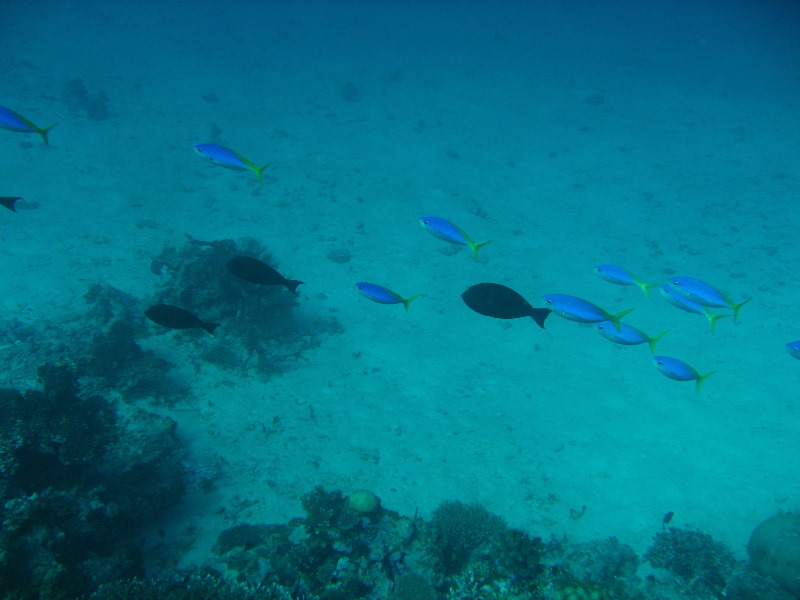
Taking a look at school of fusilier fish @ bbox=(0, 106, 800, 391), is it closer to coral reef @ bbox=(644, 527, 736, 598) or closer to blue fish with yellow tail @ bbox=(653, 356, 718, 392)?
blue fish with yellow tail @ bbox=(653, 356, 718, 392)

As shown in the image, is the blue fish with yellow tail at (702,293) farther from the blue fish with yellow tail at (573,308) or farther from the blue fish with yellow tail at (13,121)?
the blue fish with yellow tail at (13,121)

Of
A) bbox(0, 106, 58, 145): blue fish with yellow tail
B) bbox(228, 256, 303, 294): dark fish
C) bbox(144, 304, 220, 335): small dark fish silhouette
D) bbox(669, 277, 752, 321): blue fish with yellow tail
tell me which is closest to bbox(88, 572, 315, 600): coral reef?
bbox(144, 304, 220, 335): small dark fish silhouette

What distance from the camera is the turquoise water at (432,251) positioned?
25.4ft

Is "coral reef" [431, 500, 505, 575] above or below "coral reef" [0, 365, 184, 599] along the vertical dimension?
below

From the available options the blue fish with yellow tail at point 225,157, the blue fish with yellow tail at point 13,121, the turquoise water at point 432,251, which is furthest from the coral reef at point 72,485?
the blue fish with yellow tail at point 225,157

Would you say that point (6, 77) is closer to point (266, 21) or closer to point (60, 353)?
point (60, 353)

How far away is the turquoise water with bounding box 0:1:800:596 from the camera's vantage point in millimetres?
7746

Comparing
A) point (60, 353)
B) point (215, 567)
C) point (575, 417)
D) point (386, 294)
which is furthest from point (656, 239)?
point (60, 353)

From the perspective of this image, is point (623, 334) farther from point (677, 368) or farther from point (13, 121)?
point (13, 121)

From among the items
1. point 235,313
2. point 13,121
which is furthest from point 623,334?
point 13,121

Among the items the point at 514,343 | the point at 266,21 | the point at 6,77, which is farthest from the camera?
the point at 266,21

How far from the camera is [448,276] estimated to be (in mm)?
13625

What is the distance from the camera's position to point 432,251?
14750 millimetres

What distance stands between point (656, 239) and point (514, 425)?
12082mm
